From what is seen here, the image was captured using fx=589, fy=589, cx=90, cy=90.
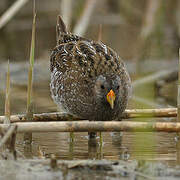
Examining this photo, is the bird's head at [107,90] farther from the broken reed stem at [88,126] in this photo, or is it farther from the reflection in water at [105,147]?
the broken reed stem at [88,126]

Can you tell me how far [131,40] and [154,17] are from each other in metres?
2.26

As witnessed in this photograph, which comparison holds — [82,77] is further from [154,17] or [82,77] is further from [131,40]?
→ [131,40]

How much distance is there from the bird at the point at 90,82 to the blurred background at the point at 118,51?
1.40ft

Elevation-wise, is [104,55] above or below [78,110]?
above

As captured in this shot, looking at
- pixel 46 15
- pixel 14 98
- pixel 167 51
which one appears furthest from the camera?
pixel 46 15

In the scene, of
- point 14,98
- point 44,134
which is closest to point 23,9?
point 14,98

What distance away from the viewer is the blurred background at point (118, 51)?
6.93m

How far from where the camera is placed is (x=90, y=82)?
6.99m

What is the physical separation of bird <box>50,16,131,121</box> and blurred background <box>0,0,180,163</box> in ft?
1.40

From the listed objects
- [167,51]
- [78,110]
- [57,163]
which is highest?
[167,51]

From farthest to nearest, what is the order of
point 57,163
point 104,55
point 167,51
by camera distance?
1. point 167,51
2. point 104,55
3. point 57,163

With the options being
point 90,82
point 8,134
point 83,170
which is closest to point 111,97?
point 90,82

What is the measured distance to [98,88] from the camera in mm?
6688

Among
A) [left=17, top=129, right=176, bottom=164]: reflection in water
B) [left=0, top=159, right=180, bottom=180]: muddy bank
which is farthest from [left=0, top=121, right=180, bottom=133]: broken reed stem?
[left=17, top=129, right=176, bottom=164]: reflection in water
